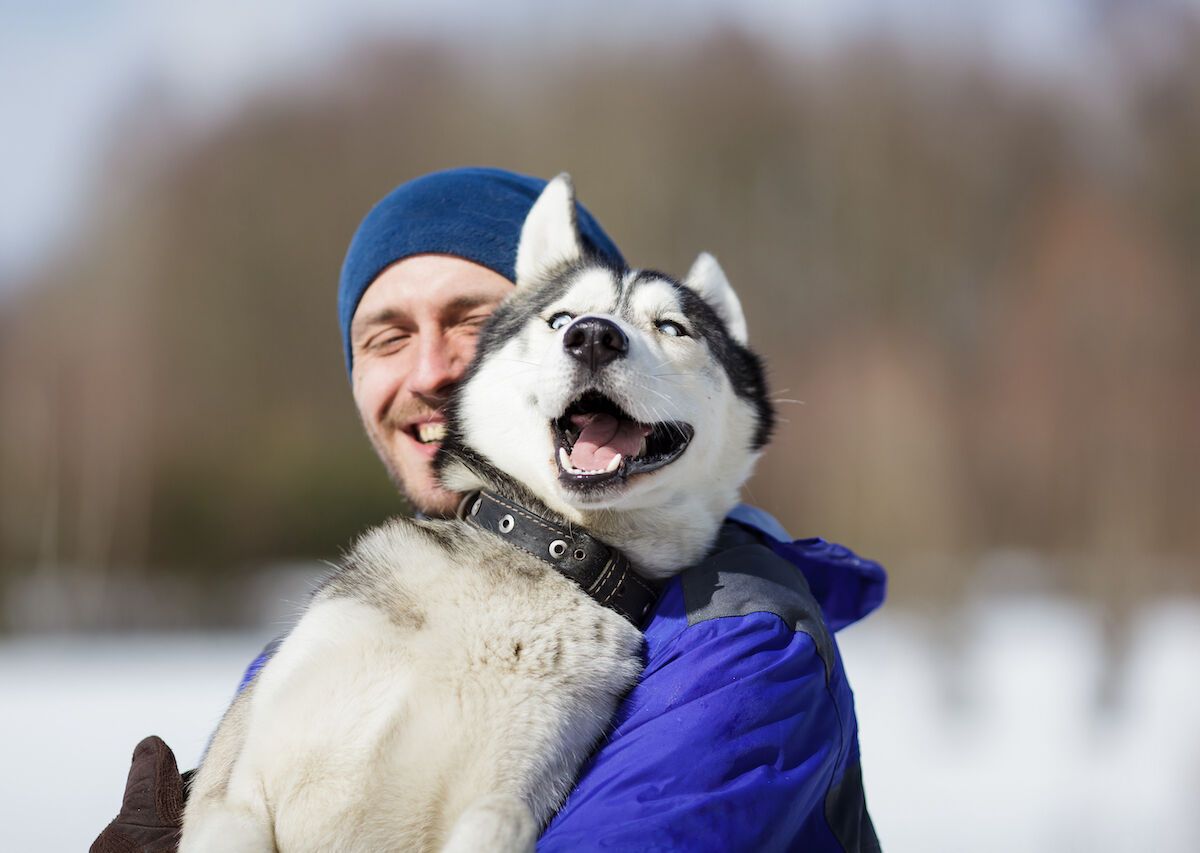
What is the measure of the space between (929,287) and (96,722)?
9.89m

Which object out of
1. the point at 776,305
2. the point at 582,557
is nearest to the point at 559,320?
the point at 582,557

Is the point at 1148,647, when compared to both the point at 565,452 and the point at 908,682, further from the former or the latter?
the point at 565,452

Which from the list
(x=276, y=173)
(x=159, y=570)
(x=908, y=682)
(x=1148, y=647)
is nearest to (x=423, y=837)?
(x=908, y=682)

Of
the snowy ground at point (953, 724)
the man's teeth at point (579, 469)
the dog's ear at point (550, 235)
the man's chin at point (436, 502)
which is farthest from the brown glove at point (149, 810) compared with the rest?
the snowy ground at point (953, 724)

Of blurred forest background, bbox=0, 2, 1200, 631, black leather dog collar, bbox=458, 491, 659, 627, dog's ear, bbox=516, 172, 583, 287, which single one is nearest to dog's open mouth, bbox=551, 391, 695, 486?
black leather dog collar, bbox=458, 491, 659, 627

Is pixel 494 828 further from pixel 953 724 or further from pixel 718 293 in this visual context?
pixel 953 724

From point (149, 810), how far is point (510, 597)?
2.66 feet

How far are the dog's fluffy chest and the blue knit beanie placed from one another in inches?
41.0

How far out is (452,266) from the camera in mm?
2635

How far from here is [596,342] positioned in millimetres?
1852

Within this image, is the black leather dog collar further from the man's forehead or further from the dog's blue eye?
the man's forehead

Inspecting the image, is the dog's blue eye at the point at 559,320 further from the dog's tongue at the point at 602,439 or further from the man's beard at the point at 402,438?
the man's beard at the point at 402,438

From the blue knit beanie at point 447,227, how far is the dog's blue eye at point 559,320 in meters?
0.46

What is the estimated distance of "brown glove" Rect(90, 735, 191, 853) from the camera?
1825mm
